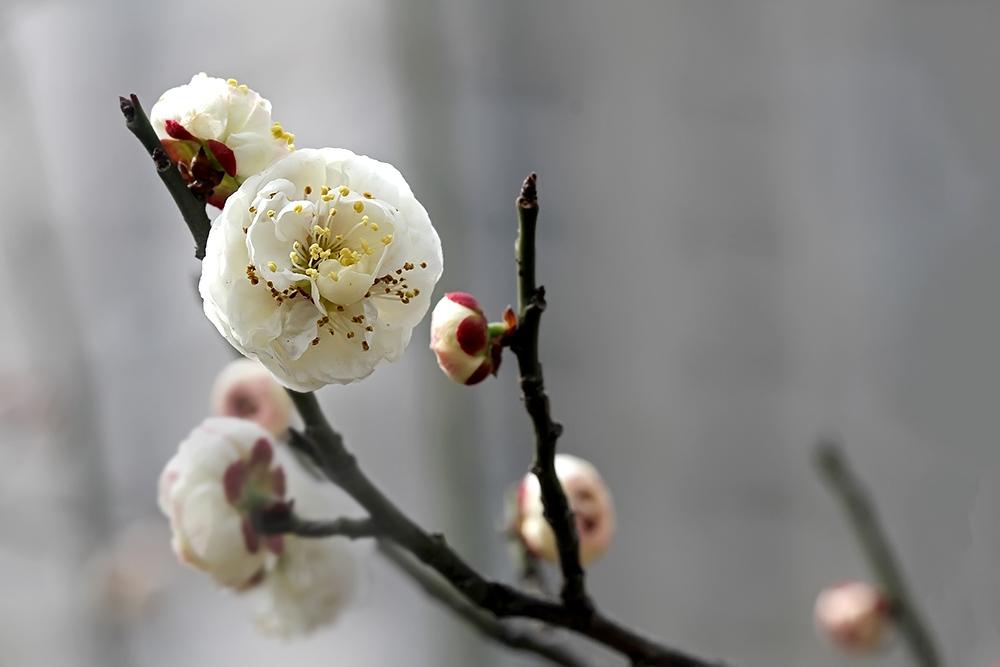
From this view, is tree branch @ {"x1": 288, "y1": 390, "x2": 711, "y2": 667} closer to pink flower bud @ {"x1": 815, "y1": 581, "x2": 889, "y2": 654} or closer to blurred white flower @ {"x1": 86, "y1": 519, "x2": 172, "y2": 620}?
pink flower bud @ {"x1": 815, "y1": 581, "x2": 889, "y2": 654}

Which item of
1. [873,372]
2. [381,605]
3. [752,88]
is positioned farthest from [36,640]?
[752,88]

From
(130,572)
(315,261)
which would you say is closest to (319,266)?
(315,261)

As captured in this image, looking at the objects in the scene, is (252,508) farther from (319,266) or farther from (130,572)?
(130,572)

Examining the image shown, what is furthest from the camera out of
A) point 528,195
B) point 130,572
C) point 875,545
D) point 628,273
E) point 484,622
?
point 628,273

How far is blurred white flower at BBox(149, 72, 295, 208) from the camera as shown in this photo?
0.30 metres

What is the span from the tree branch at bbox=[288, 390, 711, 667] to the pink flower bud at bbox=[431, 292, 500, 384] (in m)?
0.04

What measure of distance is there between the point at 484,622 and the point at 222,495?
11 centimetres

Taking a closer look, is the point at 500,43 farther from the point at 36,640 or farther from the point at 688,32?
the point at 36,640

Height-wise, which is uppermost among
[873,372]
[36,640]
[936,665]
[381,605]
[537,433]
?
[537,433]

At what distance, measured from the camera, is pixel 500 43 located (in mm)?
1784

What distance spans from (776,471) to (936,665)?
1338 millimetres

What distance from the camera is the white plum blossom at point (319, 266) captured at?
0.91 ft

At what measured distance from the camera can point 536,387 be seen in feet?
0.97

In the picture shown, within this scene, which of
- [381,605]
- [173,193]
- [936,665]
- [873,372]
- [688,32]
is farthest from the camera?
[688,32]
